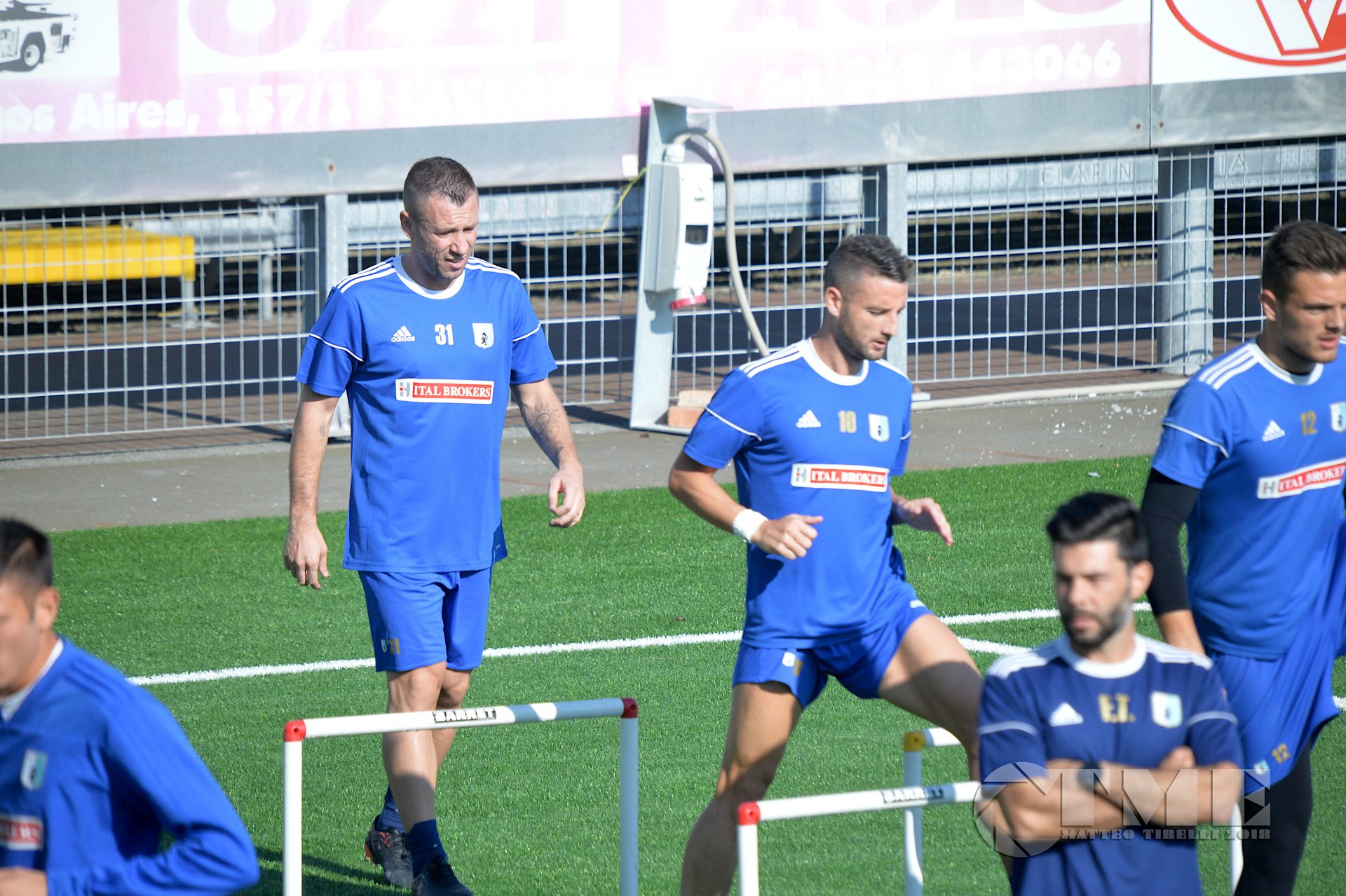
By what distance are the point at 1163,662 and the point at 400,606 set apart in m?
2.70

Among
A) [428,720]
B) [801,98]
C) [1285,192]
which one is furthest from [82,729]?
[1285,192]

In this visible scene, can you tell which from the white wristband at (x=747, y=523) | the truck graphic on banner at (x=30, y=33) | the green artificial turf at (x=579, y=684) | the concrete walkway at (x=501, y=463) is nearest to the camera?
the white wristband at (x=747, y=523)

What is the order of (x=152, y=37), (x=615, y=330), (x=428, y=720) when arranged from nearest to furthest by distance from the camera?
(x=428, y=720), (x=152, y=37), (x=615, y=330)

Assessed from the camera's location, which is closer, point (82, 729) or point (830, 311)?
point (82, 729)

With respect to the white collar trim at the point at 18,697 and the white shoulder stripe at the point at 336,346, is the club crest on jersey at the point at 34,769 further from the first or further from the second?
the white shoulder stripe at the point at 336,346

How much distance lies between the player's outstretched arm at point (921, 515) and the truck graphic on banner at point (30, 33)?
8511 millimetres

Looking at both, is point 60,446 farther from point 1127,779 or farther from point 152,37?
point 1127,779

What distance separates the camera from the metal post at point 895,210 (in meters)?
13.2

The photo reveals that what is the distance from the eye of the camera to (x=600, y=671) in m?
7.67

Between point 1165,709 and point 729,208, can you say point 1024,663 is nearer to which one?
point 1165,709

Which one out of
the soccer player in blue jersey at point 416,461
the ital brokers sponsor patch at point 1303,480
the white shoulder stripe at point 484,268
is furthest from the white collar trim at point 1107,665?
the white shoulder stripe at point 484,268

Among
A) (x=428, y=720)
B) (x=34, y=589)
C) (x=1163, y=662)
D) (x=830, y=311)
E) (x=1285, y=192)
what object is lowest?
(x=428, y=720)

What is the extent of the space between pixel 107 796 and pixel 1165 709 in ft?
7.10

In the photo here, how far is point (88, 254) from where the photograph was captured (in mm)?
13117
